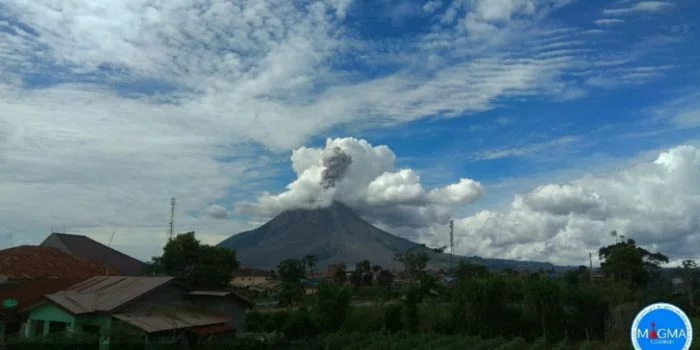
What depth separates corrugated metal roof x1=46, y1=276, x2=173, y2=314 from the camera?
24.2 metres

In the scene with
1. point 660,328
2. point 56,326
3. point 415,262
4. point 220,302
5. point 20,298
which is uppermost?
point 415,262

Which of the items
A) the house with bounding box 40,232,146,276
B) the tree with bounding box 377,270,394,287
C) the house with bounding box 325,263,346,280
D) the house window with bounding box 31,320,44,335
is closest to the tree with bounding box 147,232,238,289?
the house with bounding box 40,232,146,276

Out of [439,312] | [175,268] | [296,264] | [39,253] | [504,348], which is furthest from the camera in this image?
[296,264]

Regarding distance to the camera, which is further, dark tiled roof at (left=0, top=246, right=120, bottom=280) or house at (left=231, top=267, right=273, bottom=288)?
house at (left=231, top=267, right=273, bottom=288)

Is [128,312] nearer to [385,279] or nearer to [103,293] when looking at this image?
[103,293]

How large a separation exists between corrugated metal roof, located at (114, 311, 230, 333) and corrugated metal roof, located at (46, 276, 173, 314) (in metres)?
0.90

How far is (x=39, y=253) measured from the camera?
38.7 metres

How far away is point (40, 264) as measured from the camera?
3703 cm

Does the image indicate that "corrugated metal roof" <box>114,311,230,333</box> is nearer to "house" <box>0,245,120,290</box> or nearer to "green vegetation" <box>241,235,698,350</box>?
"green vegetation" <box>241,235,698,350</box>

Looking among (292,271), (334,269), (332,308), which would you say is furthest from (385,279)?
(332,308)

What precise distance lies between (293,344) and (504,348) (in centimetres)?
806

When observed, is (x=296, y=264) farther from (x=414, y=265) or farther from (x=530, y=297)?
(x=530, y=297)

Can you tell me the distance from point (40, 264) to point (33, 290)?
8.45 meters

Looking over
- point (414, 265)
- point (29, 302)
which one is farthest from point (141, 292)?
point (414, 265)
